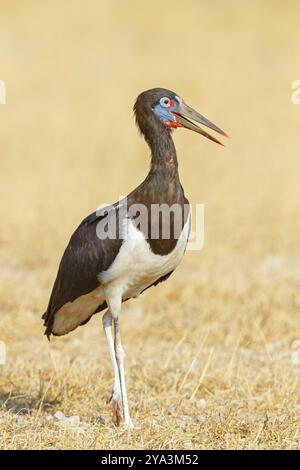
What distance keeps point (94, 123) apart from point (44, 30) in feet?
19.9

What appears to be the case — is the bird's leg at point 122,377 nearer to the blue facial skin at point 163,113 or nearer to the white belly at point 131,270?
the white belly at point 131,270

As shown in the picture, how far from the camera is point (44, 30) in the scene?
20.8 metres

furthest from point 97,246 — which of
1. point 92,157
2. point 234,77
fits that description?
point 234,77

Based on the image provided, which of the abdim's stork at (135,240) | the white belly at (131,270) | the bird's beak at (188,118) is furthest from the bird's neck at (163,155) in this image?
the white belly at (131,270)

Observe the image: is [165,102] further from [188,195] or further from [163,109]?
[188,195]

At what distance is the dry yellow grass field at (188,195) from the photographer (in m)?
6.05

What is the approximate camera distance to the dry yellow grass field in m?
6.05

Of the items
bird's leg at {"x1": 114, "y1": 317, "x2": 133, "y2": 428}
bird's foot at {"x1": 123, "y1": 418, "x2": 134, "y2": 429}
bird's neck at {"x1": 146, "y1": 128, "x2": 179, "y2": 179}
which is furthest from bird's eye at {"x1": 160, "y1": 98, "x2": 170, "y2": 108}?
bird's foot at {"x1": 123, "y1": 418, "x2": 134, "y2": 429}

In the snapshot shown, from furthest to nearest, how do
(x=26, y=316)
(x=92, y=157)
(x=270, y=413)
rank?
(x=92, y=157) → (x=26, y=316) → (x=270, y=413)

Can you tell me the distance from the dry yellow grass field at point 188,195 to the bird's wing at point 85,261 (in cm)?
75

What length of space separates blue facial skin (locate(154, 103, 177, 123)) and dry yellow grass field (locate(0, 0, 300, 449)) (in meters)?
1.79

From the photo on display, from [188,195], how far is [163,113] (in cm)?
710

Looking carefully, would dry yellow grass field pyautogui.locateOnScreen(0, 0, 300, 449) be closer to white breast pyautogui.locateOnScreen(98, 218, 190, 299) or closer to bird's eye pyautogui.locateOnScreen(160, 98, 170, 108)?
white breast pyautogui.locateOnScreen(98, 218, 190, 299)

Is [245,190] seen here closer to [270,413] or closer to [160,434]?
[270,413]
